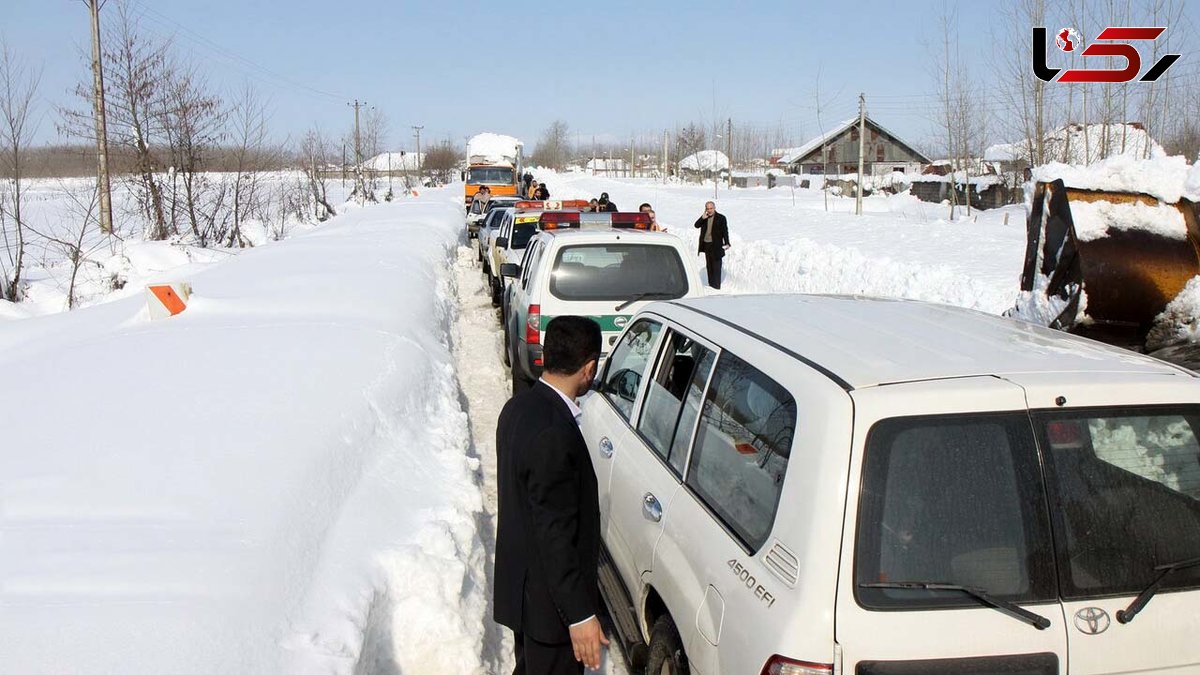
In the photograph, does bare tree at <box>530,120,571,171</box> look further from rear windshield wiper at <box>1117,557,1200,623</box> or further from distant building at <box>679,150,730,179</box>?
rear windshield wiper at <box>1117,557,1200,623</box>

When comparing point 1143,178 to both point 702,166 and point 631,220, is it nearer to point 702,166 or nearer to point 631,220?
point 631,220

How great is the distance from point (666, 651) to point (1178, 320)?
4654 millimetres

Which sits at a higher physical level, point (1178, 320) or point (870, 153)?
point (870, 153)

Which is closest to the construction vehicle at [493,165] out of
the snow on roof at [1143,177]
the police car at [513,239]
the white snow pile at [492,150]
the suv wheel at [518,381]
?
the white snow pile at [492,150]

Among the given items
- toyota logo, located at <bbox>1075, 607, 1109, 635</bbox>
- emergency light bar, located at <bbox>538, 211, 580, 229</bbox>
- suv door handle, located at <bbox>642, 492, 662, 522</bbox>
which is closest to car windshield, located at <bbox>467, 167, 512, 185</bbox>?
emergency light bar, located at <bbox>538, 211, 580, 229</bbox>

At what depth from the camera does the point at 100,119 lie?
1888cm

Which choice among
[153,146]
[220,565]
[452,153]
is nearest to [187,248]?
[153,146]

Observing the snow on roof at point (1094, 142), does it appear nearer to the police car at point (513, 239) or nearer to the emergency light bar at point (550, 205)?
the emergency light bar at point (550, 205)

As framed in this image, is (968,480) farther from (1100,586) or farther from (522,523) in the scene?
(522,523)

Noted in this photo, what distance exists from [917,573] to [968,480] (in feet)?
0.95

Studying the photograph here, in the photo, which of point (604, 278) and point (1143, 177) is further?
point (604, 278)

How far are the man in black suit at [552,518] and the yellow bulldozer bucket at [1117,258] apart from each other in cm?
437

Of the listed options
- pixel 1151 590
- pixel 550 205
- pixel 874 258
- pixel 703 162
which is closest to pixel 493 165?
pixel 550 205

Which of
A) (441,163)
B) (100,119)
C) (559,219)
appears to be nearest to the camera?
(559,219)
